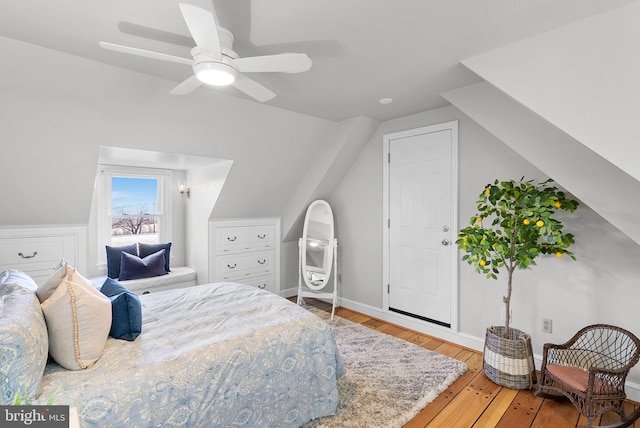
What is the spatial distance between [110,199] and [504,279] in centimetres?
444

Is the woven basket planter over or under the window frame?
under

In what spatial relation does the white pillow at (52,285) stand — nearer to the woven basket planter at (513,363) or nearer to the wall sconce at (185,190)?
the wall sconce at (185,190)

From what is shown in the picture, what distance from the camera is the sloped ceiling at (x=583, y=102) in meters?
1.65

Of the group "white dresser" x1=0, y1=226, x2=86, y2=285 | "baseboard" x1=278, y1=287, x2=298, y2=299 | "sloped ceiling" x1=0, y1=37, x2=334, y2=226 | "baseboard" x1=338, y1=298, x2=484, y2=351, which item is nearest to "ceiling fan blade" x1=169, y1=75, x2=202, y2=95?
"sloped ceiling" x1=0, y1=37, x2=334, y2=226

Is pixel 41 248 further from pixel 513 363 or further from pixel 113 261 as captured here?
pixel 513 363

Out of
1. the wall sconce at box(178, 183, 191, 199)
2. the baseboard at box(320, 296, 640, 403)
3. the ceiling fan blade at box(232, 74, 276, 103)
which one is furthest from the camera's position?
the wall sconce at box(178, 183, 191, 199)

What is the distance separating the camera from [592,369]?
1882 mm

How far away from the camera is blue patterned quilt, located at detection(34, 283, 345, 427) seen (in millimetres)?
1377

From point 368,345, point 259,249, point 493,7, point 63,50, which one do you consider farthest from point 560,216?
point 63,50

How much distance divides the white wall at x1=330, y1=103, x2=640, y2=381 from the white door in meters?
0.13

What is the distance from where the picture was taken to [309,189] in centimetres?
420

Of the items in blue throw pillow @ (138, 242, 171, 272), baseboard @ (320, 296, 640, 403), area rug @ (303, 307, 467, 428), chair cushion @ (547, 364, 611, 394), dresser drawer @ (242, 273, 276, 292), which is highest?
blue throw pillow @ (138, 242, 171, 272)

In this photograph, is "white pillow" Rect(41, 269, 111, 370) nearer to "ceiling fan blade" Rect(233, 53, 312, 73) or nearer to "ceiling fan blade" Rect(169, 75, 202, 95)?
"ceiling fan blade" Rect(169, 75, 202, 95)

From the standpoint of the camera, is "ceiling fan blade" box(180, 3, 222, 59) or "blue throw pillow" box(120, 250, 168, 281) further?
"blue throw pillow" box(120, 250, 168, 281)
